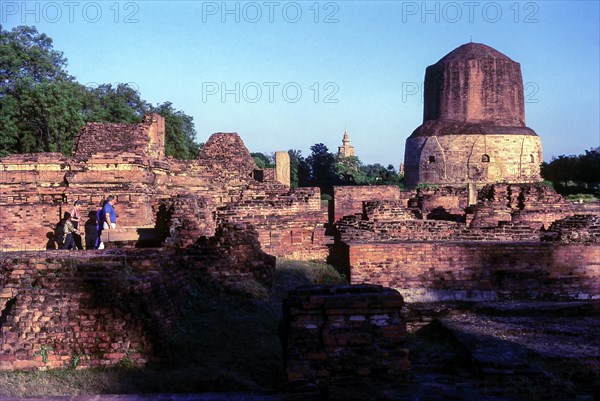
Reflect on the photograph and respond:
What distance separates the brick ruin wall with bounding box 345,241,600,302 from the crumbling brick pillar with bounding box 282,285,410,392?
14.8ft

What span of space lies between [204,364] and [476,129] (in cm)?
2948

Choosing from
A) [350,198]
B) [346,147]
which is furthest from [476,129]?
[346,147]

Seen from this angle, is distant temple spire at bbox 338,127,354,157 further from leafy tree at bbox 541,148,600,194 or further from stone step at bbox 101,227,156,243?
stone step at bbox 101,227,156,243

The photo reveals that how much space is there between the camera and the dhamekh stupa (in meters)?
32.1

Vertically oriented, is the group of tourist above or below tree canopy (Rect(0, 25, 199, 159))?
below

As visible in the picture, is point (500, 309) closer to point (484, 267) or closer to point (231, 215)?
point (484, 267)

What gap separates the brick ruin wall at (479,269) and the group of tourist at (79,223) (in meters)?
3.78

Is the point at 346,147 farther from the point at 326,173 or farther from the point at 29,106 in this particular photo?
the point at 29,106

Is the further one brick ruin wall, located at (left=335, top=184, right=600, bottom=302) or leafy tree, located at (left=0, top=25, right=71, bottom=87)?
leafy tree, located at (left=0, top=25, right=71, bottom=87)

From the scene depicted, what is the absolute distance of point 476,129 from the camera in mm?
32375

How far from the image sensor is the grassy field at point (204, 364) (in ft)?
14.1

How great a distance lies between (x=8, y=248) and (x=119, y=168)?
2161 millimetres

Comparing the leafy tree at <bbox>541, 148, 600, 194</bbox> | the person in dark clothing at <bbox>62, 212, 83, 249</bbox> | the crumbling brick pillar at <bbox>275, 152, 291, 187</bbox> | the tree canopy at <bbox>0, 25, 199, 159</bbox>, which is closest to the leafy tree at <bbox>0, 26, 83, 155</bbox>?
the tree canopy at <bbox>0, 25, 199, 159</bbox>

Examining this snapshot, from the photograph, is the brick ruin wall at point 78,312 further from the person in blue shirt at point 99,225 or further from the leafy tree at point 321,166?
the leafy tree at point 321,166
